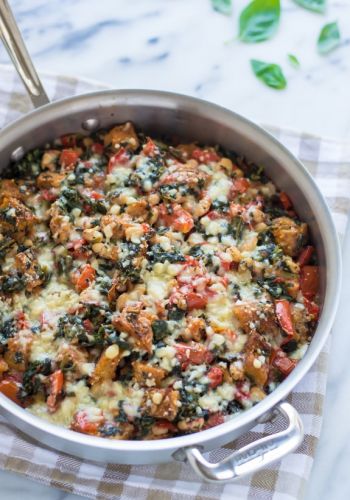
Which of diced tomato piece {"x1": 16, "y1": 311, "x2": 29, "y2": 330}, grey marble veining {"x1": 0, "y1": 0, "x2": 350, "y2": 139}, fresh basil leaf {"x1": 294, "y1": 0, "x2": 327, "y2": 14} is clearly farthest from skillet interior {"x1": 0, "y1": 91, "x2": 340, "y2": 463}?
fresh basil leaf {"x1": 294, "y1": 0, "x2": 327, "y2": 14}

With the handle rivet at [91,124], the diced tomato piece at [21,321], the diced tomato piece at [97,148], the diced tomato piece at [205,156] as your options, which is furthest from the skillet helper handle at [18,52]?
the diced tomato piece at [21,321]

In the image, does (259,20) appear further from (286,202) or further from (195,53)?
(286,202)

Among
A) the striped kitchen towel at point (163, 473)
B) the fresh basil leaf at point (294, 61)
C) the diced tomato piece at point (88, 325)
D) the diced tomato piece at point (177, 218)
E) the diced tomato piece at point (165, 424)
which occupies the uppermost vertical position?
the diced tomato piece at point (177, 218)

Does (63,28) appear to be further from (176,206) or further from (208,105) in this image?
(176,206)

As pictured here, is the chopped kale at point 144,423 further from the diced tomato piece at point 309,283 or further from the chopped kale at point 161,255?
the diced tomato piece at point 309,283

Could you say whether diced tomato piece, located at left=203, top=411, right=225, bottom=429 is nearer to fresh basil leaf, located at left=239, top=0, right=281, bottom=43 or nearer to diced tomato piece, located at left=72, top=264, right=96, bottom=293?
diced tomato piece, located at left=72, top=264, right=96, bottom=293

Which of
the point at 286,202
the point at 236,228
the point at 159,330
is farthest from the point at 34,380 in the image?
the point at 286,202
